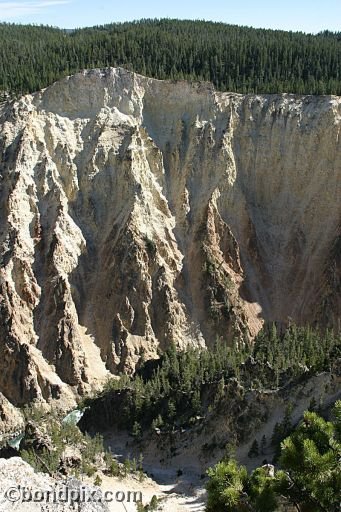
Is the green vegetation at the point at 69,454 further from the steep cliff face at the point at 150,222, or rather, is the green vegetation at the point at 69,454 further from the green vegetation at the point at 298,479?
the green vegetation at the point at 298,479

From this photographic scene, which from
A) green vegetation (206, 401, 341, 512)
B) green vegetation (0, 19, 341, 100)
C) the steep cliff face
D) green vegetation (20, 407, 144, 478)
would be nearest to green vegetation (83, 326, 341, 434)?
green vegetation (20, 407, 144, 478)

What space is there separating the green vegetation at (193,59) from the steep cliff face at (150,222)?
5.38 m

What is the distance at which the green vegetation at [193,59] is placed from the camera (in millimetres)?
76375

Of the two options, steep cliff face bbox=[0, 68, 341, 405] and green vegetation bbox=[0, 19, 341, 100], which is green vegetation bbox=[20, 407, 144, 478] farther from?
green vegetation bbox=[0, 19, 341, 100]

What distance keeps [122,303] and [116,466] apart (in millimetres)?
22965

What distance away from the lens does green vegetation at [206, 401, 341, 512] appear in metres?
13.0

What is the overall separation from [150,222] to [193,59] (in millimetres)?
28001

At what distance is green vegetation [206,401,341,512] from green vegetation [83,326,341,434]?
31.2m

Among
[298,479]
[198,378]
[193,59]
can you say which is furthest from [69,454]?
[193,59]

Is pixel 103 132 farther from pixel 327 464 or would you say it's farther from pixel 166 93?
pixel 327 464

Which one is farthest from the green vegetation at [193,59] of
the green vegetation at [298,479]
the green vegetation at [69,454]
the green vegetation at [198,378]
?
the green vegetation at [298,479]

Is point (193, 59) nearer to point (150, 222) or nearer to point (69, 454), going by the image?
point (150, 222)

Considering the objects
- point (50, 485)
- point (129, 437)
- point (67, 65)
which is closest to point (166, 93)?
point (67, 65)

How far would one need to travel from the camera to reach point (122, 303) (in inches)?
2457
